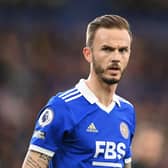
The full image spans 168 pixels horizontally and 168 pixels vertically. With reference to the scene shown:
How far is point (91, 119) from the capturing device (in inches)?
148

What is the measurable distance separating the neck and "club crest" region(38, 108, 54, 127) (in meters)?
0.28

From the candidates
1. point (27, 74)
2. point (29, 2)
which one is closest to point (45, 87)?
point (27, 74)

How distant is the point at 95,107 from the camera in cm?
382

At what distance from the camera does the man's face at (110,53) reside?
371cm

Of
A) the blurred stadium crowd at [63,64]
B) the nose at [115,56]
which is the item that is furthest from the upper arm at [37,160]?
the blurred stadium crowd at [63,64]

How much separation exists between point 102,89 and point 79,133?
0.27 metres

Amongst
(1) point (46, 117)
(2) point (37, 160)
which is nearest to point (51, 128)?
(1) point (46, 117)

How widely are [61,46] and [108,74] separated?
4.62m

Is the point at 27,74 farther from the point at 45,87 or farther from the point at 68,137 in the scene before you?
the point at 68,137

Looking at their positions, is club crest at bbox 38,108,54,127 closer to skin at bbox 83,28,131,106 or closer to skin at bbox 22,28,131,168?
skin at bbox 22,28,131,168

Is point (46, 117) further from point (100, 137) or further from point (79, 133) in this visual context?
point (100, 137)

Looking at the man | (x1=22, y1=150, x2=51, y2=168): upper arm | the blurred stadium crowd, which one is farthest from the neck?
the blurred stadium crowd

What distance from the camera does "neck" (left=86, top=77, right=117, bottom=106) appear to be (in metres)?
3.81

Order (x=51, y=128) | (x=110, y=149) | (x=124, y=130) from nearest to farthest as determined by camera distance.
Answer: (x=51, y=128)
(x=110, y=149)
(x=124, y=130)
